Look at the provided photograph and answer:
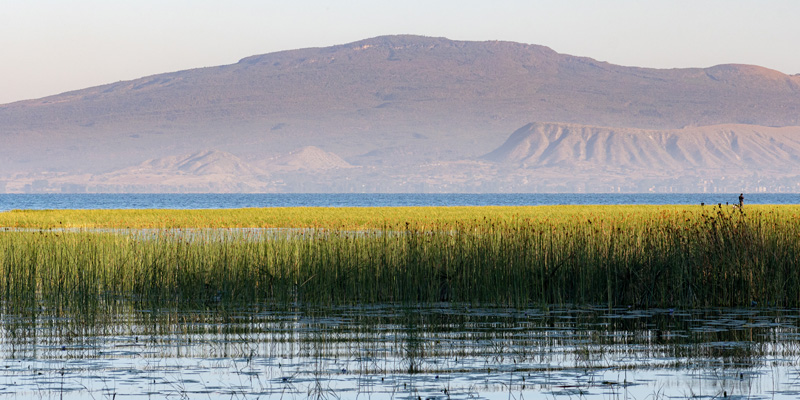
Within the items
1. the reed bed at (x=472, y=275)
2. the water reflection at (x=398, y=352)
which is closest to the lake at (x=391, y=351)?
the water reflection at (x=398, y=352)

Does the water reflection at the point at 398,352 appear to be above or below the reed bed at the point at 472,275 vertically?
below

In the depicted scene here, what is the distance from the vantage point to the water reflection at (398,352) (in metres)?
8.16

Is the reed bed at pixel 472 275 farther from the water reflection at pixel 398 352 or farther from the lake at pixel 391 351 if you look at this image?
the water reflection at pixel 398 352

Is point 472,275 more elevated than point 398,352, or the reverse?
point 472,275

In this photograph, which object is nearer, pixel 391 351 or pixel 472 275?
pixel 391 351

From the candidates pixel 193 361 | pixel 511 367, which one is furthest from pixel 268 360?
pixel 511 367

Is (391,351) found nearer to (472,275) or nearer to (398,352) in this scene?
(398,352)

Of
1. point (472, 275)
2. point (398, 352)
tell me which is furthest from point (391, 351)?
point (472, 275)

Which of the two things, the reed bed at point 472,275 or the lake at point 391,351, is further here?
the reed bed at point 472,275

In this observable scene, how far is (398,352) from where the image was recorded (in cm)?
984

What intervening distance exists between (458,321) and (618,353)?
109 inches

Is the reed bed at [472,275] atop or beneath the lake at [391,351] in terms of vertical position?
atop

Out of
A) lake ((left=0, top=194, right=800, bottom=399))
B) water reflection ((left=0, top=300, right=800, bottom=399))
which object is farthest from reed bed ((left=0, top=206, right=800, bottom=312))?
water reflection ((left=0, top=300, right=800, bottom=399))

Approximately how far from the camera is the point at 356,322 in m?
12.0
